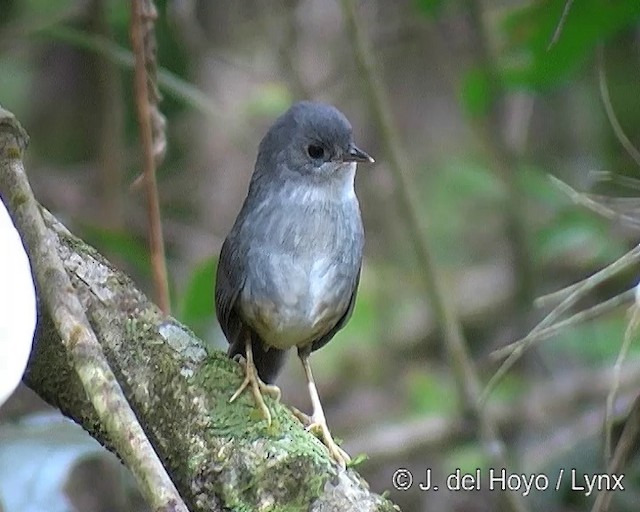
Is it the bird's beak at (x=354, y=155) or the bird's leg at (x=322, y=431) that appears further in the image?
the bird's beak at (x=354, y=155)

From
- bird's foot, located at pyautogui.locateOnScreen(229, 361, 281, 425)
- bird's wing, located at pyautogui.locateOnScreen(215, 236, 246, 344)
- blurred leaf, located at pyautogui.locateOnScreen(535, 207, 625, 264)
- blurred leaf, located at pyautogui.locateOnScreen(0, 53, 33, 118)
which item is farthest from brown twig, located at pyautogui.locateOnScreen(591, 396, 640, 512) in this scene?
blurred leaf, located at pyautogui.locateOnScreen(0, 53, 33, 118)

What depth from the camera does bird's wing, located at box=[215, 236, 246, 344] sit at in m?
2.01

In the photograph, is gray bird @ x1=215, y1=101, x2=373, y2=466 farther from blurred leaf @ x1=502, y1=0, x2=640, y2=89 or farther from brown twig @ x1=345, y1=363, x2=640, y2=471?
brown twig @ x1=345, y1=363, x2=640, y2=471

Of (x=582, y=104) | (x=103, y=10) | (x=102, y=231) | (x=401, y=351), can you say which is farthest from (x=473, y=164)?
(x=102, y=231)

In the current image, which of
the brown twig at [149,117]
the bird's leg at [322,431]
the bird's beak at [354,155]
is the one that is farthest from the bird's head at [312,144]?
the bird's leg at [322,431]

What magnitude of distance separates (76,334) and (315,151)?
1.02 metres

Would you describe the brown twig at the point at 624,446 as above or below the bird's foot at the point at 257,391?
below

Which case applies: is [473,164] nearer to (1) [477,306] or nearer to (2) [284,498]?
(1) [477,306]

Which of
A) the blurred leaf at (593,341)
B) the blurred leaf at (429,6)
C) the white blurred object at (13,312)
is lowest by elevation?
the blurred leaf at (593,341)

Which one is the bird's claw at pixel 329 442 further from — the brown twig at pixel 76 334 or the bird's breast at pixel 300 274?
the brown twig at pixel 76 334

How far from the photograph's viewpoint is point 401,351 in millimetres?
4547

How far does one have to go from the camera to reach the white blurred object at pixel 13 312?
0.96 metres

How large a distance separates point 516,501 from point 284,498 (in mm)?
1435

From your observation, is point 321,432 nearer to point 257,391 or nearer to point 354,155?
point 257,391
